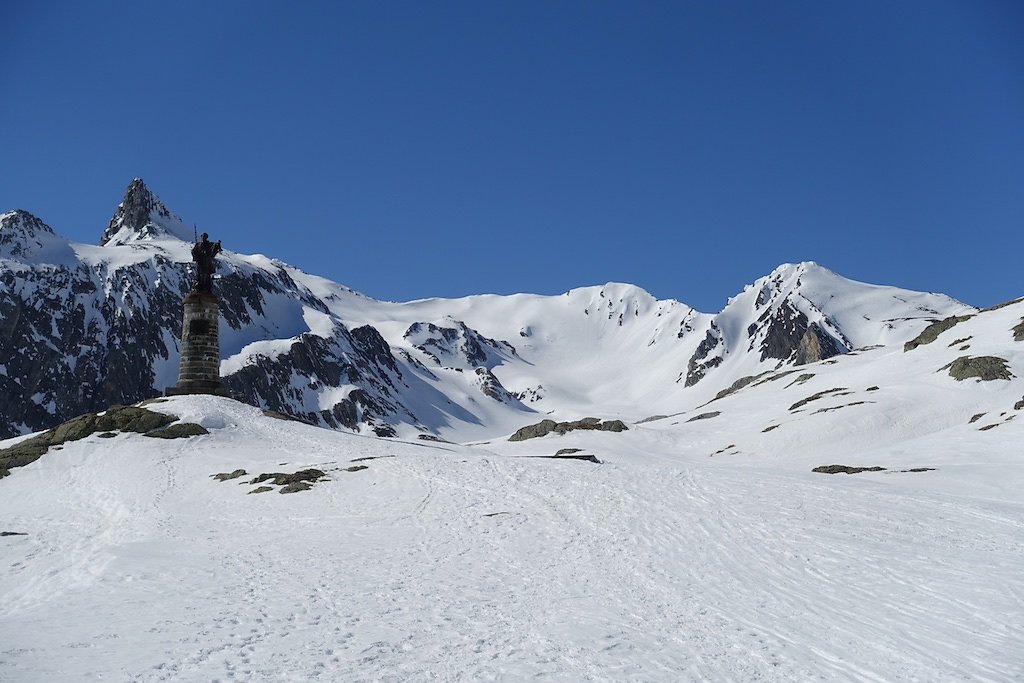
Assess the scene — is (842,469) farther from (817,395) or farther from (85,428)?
(85,428)

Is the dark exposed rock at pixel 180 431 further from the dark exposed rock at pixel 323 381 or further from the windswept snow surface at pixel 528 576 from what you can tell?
the dark exposed rock at pixel 323 381

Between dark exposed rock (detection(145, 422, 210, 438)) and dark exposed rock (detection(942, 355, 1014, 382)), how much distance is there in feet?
162

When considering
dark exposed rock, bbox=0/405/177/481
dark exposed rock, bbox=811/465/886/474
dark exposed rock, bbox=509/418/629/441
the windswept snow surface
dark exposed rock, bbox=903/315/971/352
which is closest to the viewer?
the windswept snow surface

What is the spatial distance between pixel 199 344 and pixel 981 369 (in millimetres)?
55937

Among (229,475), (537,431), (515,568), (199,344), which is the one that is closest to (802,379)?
(537,431)

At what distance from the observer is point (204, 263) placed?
2207 inches

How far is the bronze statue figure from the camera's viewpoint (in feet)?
180

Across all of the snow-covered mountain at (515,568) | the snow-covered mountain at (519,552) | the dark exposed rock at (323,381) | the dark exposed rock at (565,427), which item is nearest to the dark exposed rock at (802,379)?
the snow-covered mountain at (519,552)

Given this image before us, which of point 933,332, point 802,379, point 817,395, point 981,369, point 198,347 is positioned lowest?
point 981,369

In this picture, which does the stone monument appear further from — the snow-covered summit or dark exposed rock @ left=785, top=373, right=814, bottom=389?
the snow-covered summit

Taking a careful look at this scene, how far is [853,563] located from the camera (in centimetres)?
1611

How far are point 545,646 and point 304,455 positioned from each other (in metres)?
27.6

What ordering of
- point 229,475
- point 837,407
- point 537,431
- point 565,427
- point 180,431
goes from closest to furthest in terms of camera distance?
point 229,475 < point 180,431 < point 837,407 < point 565,427 < point 537,431

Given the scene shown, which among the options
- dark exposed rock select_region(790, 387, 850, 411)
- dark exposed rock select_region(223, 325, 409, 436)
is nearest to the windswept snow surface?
dark exposed rock select_region(790, 387, 850, 411)
